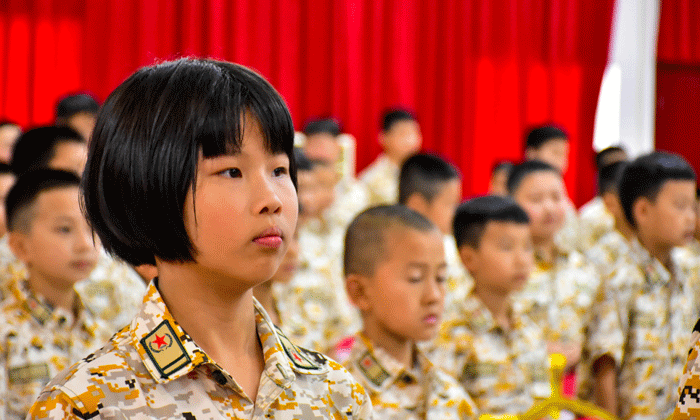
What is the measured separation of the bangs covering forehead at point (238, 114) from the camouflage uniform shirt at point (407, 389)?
0.89 meters

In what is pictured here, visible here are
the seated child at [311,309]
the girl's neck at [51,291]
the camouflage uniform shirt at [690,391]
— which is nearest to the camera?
the camouflage uniform shirt at [690,391]

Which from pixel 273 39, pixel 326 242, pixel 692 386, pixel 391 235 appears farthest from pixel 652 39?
pixel 692 386

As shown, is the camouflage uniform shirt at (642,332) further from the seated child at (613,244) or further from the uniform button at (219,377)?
the uniform button at (219,377)

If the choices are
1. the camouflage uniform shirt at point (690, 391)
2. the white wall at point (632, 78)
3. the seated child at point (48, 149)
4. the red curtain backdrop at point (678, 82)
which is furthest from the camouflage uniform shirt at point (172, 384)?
Answer: the red curtain backdrop at point (678, 82)

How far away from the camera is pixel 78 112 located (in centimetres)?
357

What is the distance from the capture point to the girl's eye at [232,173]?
0.78 m

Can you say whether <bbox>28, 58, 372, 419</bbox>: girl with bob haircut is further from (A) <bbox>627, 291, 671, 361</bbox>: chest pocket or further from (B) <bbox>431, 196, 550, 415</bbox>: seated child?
(A) <bbox>627, 291, 671, 361</bbox>: chest pocket

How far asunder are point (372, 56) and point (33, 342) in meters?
4.80

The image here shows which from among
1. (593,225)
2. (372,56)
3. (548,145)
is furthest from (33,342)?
(372,56)

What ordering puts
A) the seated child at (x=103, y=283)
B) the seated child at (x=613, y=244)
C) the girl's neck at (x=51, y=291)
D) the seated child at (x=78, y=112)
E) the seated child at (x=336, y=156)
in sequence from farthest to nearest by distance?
the seated child at (x=336, y=156), the seated child at (x=78, y=112), the seated child at (x=613, y=244), the seated child at (x=103, y=283), the girl's neck at (x=51, y=291)

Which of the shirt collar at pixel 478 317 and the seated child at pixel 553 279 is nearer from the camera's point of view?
the shirt collar at pixel 478 317

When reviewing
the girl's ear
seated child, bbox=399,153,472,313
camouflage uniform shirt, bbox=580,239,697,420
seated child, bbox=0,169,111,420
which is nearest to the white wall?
seated child, bbox=399,153,472,313

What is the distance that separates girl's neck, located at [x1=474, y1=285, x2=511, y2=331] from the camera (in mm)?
2260

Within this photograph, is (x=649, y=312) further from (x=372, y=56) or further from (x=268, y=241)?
(x=372, y=56)
